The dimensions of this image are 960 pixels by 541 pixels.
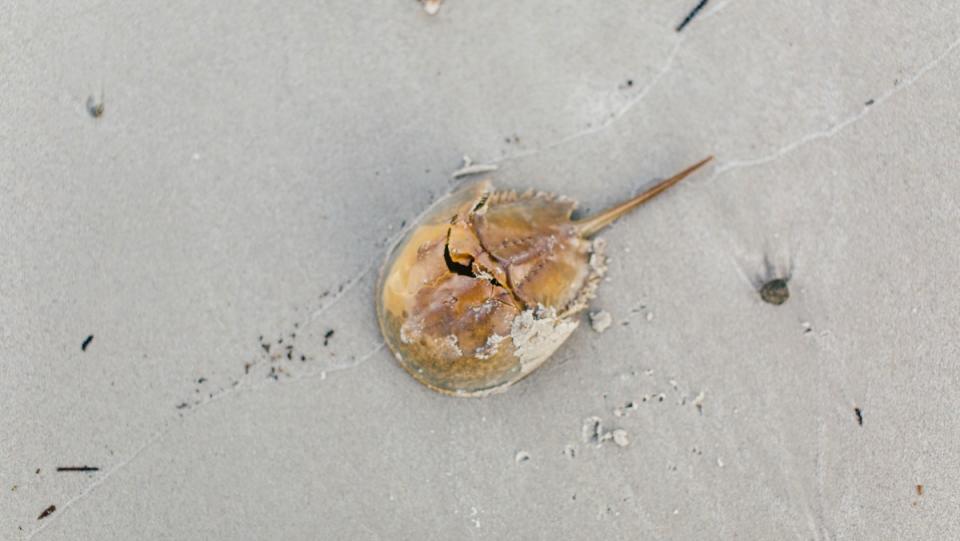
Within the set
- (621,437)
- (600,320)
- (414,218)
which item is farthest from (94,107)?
(621,437)

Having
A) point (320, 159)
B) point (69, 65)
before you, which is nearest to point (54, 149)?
point (69, 65)

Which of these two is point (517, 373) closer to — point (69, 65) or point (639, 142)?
point (639, 142)

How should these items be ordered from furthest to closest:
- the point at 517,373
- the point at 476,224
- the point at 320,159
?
the point at 320,159 < the point at 517,373 < the point at 476,224

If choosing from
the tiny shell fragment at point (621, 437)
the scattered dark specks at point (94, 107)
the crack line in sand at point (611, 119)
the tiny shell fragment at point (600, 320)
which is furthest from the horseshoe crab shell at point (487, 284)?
the scattered dark specks at point (94, 107)

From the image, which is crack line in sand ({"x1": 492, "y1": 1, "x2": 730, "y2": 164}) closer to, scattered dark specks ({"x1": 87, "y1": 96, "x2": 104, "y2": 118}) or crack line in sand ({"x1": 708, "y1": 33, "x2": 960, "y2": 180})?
crack line in sand ({"x1": 708, "y1": 33, "x2": 960, "y2": 180})

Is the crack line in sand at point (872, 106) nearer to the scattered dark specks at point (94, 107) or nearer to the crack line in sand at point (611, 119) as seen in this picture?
the crack line in sand at point (611, 119)

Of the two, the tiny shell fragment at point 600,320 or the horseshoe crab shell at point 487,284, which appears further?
the tiny shell fragment at point 600,320

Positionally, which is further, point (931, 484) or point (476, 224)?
point (931, 484)

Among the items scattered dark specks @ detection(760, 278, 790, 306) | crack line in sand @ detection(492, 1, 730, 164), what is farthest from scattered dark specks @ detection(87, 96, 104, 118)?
scattered dark specks @ detection(760, 278, 790, 306)
